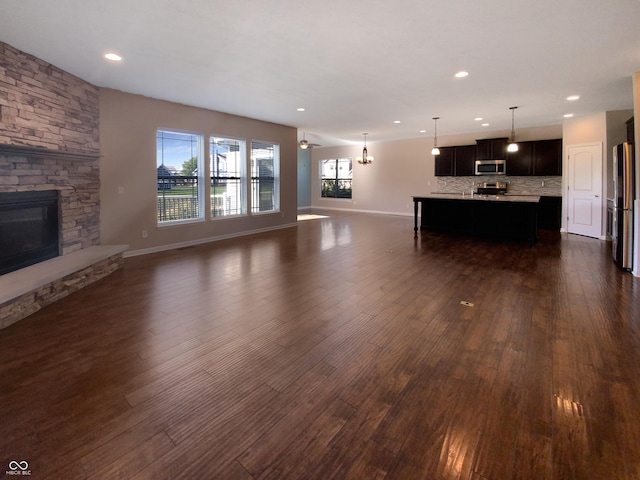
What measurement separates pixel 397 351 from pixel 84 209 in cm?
499

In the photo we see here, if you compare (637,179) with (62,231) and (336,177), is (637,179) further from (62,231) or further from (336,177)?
(336,177)

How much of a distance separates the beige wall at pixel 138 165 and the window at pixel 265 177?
1127 millimetres

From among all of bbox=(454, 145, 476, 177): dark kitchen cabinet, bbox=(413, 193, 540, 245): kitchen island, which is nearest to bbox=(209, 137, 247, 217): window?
bbox=(413, 193, 540, 245): kitchen island

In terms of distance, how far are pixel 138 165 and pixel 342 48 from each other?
409 centimetres

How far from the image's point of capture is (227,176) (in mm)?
7750

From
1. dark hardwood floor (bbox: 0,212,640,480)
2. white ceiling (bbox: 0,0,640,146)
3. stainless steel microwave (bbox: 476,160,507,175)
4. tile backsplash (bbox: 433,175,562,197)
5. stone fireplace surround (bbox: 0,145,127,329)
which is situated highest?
white ceiling (bbox: 0,0,640,146)

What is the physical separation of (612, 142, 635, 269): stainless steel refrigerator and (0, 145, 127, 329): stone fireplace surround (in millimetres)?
7278

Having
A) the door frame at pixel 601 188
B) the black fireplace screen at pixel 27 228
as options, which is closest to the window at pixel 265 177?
the black fireplace screen at pixel 27 228

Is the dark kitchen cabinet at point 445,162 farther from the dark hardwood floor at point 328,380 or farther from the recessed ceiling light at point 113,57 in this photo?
the recessed ceiling light at point 113,57

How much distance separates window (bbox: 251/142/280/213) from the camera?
8.47 m

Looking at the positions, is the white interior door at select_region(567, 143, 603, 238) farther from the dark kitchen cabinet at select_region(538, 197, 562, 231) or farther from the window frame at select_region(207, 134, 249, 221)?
the window frame at select_region(207, 134, 249, 221)

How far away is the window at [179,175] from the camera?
253 inches

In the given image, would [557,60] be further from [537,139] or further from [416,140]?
[416,140]

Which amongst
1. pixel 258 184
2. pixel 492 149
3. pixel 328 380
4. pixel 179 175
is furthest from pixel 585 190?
pixel 179 175
